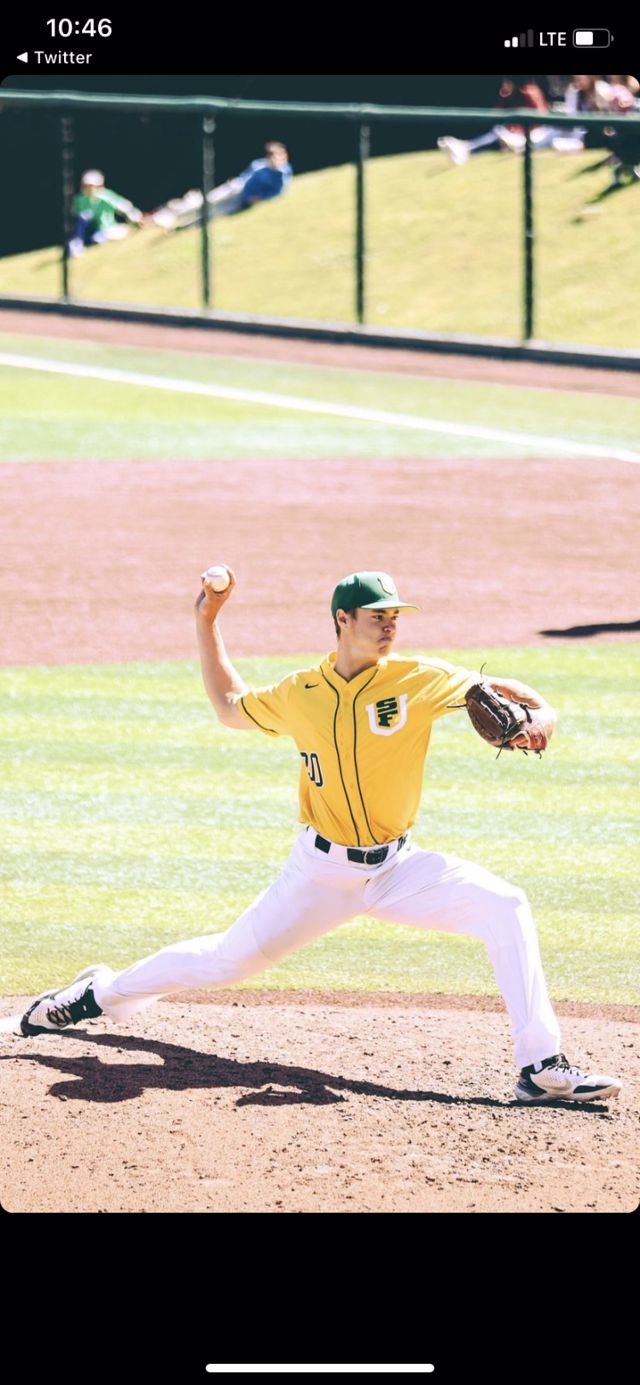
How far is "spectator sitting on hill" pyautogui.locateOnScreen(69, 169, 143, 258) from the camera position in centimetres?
3008

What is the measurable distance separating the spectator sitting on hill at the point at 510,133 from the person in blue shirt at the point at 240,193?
7.88ft

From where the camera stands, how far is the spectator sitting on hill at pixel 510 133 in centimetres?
2773

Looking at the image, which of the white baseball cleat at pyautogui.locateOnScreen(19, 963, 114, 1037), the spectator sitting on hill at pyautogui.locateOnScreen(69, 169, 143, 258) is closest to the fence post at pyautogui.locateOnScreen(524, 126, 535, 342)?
the spectator sitting on hill at pyautogui.locateOnScreen(69, 169, 143, 258)

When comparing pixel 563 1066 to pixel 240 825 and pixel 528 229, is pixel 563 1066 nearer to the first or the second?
pixel 240 825

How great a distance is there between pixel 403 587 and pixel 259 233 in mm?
17407

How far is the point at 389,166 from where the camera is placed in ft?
104

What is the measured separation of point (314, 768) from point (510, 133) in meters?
24.6

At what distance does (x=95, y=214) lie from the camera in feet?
99.1

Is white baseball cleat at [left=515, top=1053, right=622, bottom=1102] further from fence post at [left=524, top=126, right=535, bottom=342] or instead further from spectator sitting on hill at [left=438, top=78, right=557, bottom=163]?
spectator sitting on hill at [left=438, top=78, right=557, bottom=163]

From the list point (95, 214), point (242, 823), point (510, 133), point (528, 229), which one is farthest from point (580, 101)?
point (242, 823)

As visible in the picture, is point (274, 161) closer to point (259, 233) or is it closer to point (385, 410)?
point (259, 233)
